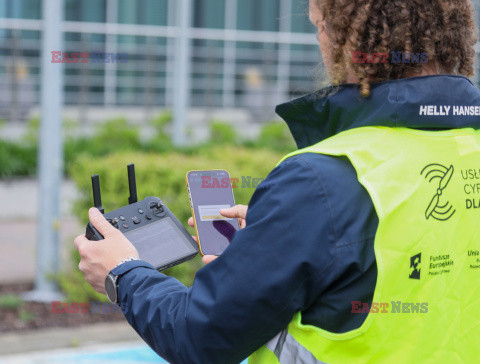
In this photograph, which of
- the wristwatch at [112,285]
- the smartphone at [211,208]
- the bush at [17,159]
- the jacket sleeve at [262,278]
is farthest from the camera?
the bush at [17,159]

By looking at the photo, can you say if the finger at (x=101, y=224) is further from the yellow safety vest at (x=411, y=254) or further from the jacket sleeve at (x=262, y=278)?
the yellow safety vest at (x=411, y=254)

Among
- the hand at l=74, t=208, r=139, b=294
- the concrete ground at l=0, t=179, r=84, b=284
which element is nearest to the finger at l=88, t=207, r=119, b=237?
the hand at l=74, t=208, r=139, b=294

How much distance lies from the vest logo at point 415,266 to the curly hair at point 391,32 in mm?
392

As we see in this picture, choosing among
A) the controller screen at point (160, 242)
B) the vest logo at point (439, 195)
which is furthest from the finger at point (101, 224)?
the vest logo at point (439, 195)

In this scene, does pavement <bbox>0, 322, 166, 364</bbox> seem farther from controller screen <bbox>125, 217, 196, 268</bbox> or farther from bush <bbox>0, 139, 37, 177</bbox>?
bush <bbox>0, 139, 37, 177</bbox>

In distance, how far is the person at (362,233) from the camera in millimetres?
1543

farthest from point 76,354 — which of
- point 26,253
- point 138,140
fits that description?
point 138,140

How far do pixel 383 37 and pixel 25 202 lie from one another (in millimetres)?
8809

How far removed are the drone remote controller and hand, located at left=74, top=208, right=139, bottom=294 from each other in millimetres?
43

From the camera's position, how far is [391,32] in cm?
165

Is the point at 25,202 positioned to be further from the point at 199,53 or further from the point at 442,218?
the point at 442,218

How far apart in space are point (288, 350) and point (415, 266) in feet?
1.13

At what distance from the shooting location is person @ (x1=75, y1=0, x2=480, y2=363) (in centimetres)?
154

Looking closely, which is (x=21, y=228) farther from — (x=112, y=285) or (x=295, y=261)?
(x=295, y=261)
